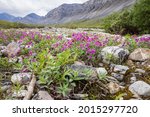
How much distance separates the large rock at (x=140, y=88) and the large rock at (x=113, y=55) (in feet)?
5.70

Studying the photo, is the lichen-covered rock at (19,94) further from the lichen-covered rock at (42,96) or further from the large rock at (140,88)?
the large rock at (140,88)

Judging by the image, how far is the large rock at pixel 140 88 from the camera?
5.51m

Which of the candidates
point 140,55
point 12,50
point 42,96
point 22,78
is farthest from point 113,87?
point 12,50

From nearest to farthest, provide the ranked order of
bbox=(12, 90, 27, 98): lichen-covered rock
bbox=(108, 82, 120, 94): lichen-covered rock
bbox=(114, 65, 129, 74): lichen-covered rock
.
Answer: bbox=(12, 90, 27, 98): lichen-covered rock, bbox=(108, 82, 120, 94): lichen-covered rock, bbox=(114, 65, 129, 74): lichen-covered rock

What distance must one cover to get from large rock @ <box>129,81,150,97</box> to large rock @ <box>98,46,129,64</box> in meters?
1.74

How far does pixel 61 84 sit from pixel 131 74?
6.65ft

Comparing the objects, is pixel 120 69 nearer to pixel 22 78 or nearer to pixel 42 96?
pixel 22 78

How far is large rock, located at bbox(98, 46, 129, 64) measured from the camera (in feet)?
24.7

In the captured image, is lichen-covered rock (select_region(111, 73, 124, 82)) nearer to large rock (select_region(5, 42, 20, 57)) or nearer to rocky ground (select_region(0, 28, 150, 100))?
rocky ground (select_region(0, 28, 150, 100))

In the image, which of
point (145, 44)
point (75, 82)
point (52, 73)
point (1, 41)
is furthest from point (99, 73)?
point (1, 41)

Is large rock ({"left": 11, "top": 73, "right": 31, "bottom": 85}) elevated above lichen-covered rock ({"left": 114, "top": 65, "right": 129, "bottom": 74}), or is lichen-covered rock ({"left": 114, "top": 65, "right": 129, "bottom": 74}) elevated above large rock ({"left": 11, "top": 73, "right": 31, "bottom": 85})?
large rock ({"left": 11, "top": 73, "right": 31, "bottom": 85})


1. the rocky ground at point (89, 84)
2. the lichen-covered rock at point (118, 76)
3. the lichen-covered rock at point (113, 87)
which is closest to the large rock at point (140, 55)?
the rocky ground at point (89, 84)

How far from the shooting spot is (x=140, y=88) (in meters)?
5.65

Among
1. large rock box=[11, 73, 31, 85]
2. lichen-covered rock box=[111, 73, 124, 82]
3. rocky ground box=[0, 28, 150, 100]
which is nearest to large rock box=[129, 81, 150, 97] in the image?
rocky ground box=[0, 28, 150, 100]
